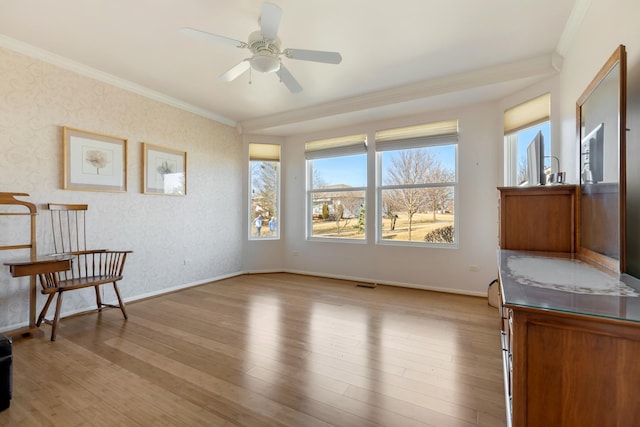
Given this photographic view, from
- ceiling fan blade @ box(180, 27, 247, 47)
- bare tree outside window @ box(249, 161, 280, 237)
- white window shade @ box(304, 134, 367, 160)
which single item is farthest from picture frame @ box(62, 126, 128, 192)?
white window shade @ box(304, 134, 367, 160)

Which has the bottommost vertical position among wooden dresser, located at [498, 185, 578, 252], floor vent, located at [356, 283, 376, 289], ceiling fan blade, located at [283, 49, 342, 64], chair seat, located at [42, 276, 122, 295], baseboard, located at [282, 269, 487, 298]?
floor vent, located at [356, 283, 376, 289]

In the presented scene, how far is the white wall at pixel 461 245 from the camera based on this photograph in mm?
3742

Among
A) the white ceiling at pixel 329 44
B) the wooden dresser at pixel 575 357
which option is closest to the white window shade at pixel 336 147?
the white ceiling at pixel 329 44

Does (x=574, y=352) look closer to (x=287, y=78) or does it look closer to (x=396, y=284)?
(x=287, y=78)

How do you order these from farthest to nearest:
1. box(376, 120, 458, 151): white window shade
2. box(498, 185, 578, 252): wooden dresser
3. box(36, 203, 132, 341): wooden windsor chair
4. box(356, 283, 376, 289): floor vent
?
box(356, 283, 376, 289): floor vent → box(376, 120, 458, 151): white window shade → box(36, 203, 132, 341): wooden windsor chair → box(498, 185, 578, 252): wooden dresser

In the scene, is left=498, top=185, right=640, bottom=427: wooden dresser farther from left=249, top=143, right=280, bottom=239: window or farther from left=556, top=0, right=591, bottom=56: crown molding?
left=249, top=143, right=280, bottom=239: window

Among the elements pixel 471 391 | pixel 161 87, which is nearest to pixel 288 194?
pixel 161 87

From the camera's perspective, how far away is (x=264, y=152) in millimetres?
5285

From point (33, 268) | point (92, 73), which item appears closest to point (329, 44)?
point (92, 73)

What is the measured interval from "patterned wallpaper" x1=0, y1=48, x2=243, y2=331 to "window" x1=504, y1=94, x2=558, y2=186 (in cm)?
419

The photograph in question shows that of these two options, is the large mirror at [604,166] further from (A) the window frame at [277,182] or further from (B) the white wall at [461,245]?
(A) the window frame at [277,182]

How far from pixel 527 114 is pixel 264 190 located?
4.13 meters

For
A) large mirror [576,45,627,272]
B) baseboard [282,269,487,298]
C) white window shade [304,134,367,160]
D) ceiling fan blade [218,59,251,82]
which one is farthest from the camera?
white window shade [304,134,367,160]

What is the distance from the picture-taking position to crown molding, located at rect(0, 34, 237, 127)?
2.65 metres
